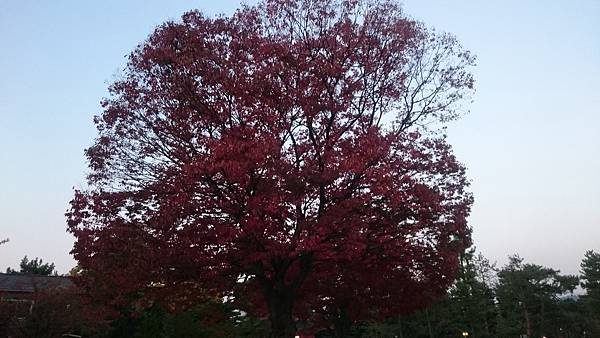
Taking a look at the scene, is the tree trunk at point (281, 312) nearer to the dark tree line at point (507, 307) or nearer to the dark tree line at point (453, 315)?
the dark tree line at point (453, 315)

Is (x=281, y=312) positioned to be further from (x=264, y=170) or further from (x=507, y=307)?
(x=507, y=307)

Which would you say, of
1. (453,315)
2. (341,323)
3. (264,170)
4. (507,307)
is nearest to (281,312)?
(264,170)

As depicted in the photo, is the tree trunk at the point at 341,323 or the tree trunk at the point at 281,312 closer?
the tree trunk at the point at 281,312

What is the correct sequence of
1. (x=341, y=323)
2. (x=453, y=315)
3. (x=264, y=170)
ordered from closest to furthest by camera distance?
(x=264, y=170) < (x=341, y=323) < (x=453, y=315)

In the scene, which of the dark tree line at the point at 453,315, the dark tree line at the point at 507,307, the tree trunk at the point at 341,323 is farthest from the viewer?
the dark tree line at the point at 507,307

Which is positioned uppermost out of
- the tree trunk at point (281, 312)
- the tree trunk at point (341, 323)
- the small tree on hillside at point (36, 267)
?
the small tree on hillside at point (36, 267)

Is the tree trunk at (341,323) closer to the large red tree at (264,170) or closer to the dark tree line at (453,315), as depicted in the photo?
the dark tree line at (453,315)

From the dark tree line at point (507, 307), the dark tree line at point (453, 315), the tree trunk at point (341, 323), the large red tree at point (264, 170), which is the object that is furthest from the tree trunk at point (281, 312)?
the dark tree line at point (507, 307)

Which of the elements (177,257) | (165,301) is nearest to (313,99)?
(177,257)

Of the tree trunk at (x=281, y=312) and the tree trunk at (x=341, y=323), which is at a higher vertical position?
the tree trunk at (x=341, y=323)

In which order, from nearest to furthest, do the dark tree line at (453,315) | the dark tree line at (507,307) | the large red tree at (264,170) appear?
the large red tree at (264,170) < the dark tree line at (453,315) < the dark tree line at (507,307)

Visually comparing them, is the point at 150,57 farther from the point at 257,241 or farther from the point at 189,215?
the point at 257,241

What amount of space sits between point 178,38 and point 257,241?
5.37 meters

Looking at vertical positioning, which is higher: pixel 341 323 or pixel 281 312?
pixel 341 323
